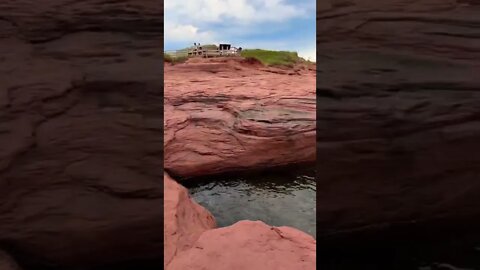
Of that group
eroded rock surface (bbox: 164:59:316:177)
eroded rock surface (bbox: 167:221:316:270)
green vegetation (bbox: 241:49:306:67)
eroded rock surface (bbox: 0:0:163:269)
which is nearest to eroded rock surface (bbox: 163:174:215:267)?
eroded rock surface (bbox: 167:221:316:270)

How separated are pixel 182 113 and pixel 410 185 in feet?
18.1

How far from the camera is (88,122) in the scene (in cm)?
153

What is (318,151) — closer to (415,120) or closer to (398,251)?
(415,120)

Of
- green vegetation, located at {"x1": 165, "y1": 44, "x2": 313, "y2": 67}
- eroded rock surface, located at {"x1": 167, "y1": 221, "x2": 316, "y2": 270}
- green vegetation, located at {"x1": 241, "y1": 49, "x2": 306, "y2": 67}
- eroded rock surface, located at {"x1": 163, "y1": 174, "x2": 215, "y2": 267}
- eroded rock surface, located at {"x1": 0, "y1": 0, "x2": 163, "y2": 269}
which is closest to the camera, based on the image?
eroded rock surface, located at {"x1": 0, "y1": 0, "x2": 163, "y2": 269}

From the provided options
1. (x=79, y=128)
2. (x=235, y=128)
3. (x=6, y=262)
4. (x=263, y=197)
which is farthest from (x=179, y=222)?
(x=235, y=128)

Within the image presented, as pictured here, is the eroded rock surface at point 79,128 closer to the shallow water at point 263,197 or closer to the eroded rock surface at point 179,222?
the eroded rock surface at point 179,222

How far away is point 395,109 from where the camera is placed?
1.62 metres

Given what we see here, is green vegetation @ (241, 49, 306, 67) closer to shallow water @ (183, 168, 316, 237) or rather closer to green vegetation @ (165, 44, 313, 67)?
green vegetation @ (165, 44, 313, 67)

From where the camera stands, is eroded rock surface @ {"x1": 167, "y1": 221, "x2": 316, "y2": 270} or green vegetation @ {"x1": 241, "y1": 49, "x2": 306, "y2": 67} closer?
eroded rock surface @ {"x1": 167, "y1": 221, "x2": 316, "y2": 270}

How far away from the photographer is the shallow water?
5.13 meters

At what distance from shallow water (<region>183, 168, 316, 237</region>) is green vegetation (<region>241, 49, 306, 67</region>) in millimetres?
4107

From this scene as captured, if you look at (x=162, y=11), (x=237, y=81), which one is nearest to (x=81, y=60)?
(x=162, y=11)

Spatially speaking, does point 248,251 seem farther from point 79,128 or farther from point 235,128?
point 235,128

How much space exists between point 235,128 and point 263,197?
53.9 inches
